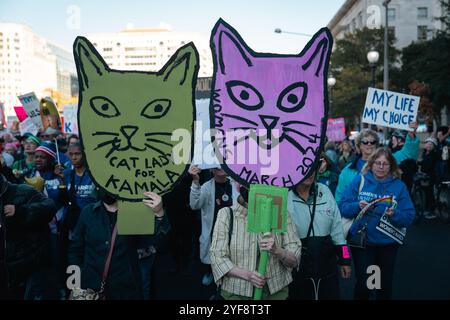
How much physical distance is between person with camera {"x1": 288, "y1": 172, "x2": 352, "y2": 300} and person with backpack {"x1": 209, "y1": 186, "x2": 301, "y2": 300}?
45 centimetres

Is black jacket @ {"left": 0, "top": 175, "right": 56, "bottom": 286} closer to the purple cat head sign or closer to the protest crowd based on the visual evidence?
the protest crowd

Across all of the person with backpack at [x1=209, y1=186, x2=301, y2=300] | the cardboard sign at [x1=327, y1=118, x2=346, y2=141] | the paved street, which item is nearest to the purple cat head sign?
the person with backpack at [x1=209, y1=186, x2=301, y2=300]

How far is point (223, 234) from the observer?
9.78ft

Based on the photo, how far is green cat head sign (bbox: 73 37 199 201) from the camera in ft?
9.92

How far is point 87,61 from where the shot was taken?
298cm

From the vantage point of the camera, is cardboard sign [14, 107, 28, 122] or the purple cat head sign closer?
the purple cat head sign

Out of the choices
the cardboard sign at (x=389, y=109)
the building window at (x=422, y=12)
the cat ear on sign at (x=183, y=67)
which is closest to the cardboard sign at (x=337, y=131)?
the cardboard sign at (x=389, y=109)

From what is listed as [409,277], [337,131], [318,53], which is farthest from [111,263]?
[337,131]

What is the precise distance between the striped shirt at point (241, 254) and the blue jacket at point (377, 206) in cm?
123

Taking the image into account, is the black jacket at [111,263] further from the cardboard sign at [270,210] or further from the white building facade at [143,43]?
the white building facade at [143,43]

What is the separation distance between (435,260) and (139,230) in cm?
462

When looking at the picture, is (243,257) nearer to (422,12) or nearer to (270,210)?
(270,210)

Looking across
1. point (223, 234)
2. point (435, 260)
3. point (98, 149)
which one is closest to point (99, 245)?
point (98, 149)

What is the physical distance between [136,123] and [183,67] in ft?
1.46
